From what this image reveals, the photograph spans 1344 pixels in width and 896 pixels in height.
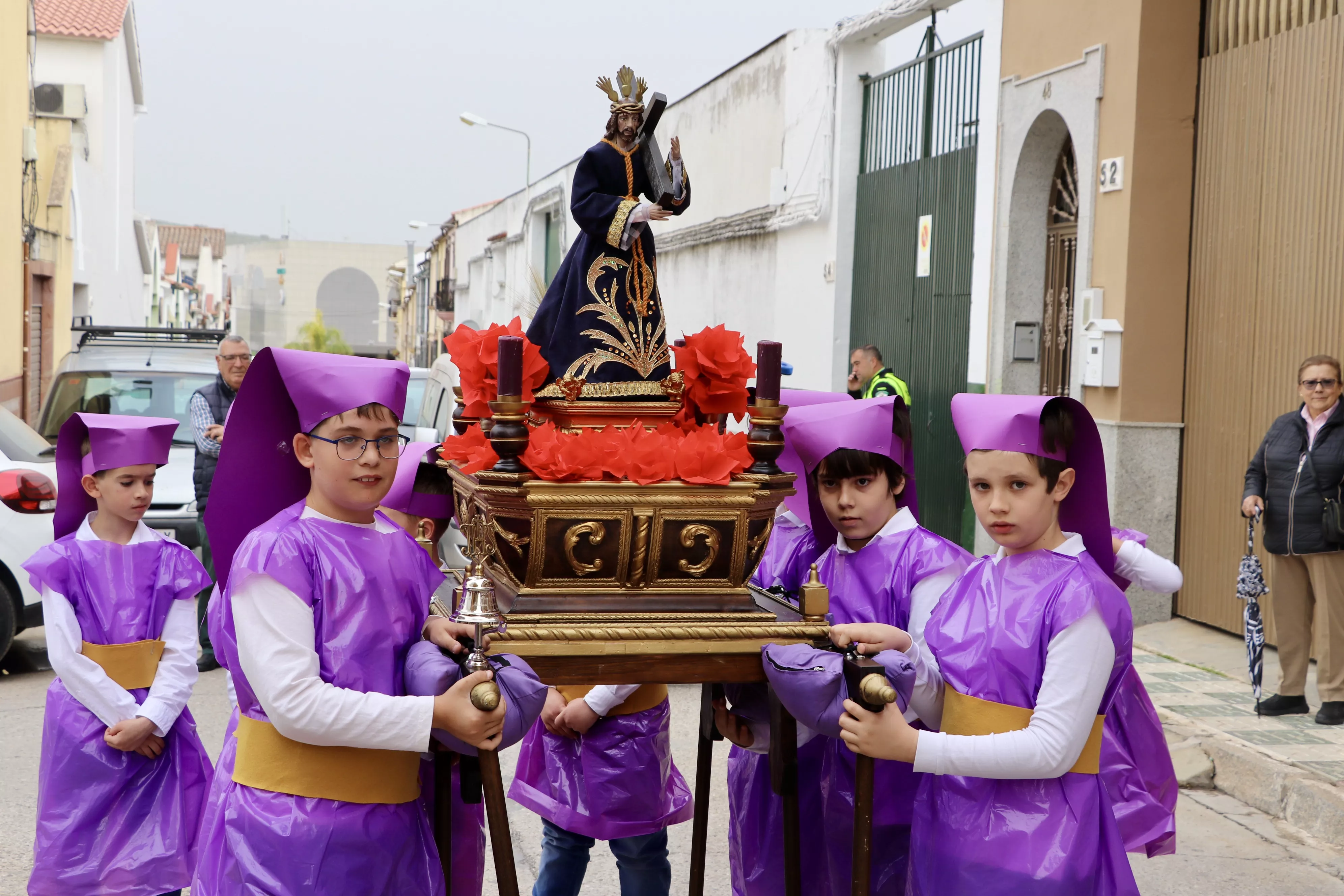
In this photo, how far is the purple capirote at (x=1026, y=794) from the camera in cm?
247

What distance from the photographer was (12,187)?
58.6 feet

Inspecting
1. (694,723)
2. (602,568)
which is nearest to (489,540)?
(602,568)

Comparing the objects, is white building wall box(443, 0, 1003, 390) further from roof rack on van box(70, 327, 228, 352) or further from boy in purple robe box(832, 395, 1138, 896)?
boy in purple robe box(832, 395, 1138, 896)

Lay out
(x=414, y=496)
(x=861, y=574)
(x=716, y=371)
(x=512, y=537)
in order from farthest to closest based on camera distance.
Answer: (x=414, y=496) → (x=716, y=371) → (x=861, y=574) → (x=512, y=537)

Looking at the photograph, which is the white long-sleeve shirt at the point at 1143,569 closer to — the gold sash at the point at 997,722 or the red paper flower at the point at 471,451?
the gold sash at the point at 997,722

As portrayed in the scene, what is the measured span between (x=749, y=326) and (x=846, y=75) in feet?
12.0

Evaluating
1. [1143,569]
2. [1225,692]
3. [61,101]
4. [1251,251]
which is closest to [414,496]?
[1143,569]

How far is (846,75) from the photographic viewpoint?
1271cm

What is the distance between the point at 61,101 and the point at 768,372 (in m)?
25.9

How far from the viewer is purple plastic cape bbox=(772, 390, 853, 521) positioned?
3.35 metres

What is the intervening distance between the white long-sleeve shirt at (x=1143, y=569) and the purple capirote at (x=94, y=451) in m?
2.75

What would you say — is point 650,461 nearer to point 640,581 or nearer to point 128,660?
point 640,581

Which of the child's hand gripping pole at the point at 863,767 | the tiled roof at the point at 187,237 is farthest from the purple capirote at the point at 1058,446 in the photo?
the tiled roof at the point at 187,237

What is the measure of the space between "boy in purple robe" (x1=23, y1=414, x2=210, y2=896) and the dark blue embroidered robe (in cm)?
142
